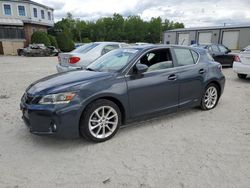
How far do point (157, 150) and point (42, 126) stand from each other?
67.8 inches

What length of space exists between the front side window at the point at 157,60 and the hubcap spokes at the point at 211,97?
1.34 m

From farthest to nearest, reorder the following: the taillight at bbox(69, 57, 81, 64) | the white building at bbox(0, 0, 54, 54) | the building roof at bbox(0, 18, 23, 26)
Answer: the white building at bbox(0, 0, 54, 54)
the building roof at bbox(0, 18, 23, 26)
the taillight at bbox(69, 57, 81, 64)

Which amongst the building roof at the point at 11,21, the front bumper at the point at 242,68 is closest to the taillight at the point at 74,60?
the front bumper at the point at 242,68

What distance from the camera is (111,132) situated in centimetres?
381

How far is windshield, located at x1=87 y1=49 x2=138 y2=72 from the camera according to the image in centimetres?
411

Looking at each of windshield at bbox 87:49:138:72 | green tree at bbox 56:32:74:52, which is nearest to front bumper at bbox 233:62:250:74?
windshield at bbox 87:49:138:72

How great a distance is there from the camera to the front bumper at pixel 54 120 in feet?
10.8

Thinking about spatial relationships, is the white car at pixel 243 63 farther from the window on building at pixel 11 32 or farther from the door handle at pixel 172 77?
the window on building at pixel 11 32

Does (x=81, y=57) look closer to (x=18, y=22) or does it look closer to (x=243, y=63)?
(x=243, y=63)

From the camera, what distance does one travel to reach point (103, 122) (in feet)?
12.1

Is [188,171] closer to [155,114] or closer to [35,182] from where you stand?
[155,114]

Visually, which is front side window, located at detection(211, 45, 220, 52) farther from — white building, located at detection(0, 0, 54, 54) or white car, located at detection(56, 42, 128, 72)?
white building, located at detection(0, 0, 54, 54)

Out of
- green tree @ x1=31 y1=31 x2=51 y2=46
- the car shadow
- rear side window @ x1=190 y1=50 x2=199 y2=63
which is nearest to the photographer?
the car shadow

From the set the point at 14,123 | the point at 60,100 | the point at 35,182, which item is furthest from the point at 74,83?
the point at 14,123
